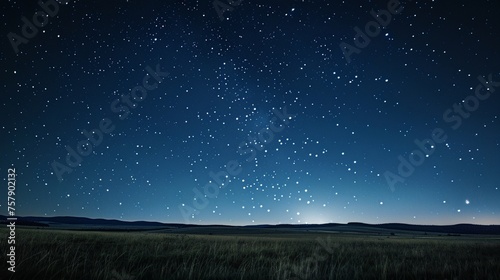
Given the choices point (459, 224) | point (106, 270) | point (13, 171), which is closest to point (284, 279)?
point (106, 270)

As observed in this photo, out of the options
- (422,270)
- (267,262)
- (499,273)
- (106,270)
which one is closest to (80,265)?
(106,270)

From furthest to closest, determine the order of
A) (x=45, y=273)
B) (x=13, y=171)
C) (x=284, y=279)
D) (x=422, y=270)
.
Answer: (x=13, y=171) → (x=422, y=270) → (x=284, y=279) → (x=45, y=273)

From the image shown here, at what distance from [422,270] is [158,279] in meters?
5.02

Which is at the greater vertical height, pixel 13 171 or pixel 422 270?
pixel 13 171

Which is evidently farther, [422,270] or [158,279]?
[422,270]

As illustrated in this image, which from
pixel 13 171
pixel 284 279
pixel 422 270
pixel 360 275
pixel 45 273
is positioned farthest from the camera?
pixel 13 171

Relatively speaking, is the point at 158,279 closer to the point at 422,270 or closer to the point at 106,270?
the point at 106,270

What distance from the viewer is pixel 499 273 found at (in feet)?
20.8

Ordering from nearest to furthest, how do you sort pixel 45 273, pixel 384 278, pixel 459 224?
pixel 45 273, pixel 384 278, pixel 459 224

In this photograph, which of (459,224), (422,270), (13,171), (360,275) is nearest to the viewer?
(360,275)

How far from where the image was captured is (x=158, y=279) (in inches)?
190

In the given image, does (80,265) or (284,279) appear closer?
(284,279)

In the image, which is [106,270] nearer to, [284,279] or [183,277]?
[183,277]

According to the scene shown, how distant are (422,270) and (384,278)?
5.03 feet
